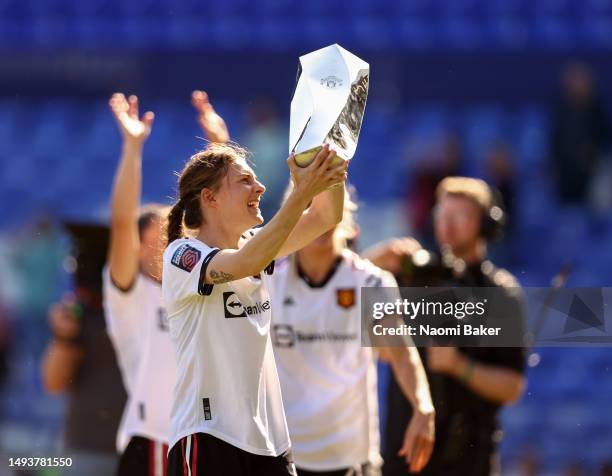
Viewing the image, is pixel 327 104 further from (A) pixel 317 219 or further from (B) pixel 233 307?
(B) pixel 233 307

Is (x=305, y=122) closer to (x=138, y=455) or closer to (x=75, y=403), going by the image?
(x=138, y=455)

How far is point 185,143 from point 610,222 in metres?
4.55

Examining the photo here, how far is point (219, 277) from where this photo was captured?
4.01 meters

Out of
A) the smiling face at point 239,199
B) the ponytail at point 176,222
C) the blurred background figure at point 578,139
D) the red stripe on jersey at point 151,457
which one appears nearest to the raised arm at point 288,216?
the smiling face at point 239,199

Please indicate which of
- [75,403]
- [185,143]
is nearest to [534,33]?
[185,143]

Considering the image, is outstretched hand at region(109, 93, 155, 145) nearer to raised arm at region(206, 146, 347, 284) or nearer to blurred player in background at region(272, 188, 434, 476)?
blurred player in background at region(272, 188, 434, 476)

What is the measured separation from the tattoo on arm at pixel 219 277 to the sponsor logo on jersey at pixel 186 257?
0.28 feet

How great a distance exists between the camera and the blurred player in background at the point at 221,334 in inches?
161

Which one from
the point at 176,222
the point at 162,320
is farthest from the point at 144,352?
the point at 176,222

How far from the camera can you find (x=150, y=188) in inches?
528

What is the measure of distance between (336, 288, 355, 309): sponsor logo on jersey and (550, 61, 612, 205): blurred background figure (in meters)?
7.47

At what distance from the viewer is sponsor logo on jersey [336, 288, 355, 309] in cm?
536

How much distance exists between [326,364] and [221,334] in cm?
128

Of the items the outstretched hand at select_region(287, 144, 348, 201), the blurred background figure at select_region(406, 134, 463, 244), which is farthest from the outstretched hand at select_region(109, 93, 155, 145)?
the blurred background figure at select_region(406, 134, 463, 244)
